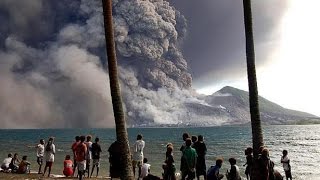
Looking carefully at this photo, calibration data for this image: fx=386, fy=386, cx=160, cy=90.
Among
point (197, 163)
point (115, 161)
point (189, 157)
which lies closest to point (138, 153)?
point (115, 161)

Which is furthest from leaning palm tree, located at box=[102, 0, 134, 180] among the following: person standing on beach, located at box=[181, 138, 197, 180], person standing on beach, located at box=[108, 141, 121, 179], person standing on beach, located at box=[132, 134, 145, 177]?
person standing on beach, located at box=[132, 134, 145, 177]

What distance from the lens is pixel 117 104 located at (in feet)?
41.5

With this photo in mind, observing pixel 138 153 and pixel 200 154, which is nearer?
pixel 200 154

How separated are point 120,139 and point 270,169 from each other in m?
5.24

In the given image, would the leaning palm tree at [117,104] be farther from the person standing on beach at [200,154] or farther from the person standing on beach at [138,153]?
the person standing on beach at [138,153]

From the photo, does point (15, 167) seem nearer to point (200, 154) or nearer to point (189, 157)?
point (200, 154)

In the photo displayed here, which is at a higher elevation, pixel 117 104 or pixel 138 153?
pixel 117 104

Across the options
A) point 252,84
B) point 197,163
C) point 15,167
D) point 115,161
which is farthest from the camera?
point 15,167

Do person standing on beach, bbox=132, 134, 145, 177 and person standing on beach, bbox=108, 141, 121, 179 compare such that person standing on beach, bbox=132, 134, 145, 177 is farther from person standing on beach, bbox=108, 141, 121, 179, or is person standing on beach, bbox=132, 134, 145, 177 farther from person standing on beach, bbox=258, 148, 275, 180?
person standing on beach, bbox=258, 148, 275, 180

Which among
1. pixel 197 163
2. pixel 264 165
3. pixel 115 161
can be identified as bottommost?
pixel 197 163

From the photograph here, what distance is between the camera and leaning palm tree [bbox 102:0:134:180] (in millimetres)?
12492

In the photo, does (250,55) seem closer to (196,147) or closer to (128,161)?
(196,147)

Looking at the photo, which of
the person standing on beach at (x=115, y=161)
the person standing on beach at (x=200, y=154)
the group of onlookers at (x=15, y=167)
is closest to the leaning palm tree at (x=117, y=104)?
the person standing on beach at (x=115, y=161)

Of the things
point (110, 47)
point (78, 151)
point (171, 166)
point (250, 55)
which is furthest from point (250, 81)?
point (78, 151)
